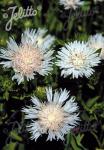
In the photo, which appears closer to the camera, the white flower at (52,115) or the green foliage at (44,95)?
the white flower at (52,115)

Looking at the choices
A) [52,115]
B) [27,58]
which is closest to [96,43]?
[27,58]

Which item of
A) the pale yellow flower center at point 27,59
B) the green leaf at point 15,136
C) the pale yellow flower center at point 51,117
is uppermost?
the pale yellow flower center at point 27,59

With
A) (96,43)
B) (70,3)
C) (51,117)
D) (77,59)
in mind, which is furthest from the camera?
(70,3)

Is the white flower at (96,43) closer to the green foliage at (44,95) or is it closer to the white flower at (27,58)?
the green foliage at (44,95)

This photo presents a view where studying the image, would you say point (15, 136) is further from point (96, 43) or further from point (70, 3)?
point (70, 3)

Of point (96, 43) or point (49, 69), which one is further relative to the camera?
point (96, 43)

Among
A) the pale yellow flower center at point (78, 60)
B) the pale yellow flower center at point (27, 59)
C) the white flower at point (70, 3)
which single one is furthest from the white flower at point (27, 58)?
the white flower at point (70, 3)

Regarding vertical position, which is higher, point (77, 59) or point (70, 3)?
point (70, 3)
